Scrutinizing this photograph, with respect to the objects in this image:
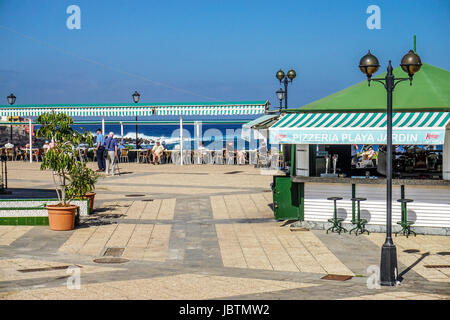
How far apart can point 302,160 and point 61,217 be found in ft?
20.0

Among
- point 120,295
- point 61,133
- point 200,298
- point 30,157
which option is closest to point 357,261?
point 200,298

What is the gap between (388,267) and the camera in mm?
9711

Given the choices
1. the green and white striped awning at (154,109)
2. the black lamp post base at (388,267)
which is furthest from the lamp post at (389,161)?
the green and white striped awning at (154,109)

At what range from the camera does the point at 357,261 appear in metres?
11.4

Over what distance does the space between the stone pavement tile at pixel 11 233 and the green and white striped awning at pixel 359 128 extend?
20.5 ft

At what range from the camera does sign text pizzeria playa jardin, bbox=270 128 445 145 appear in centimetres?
1345

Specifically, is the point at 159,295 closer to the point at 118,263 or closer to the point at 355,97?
the point at 118,263

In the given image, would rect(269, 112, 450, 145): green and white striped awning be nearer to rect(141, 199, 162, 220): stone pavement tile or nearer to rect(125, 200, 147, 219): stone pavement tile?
rect(141, 199, 162, 220): stone pavement tile

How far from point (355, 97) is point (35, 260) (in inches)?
346

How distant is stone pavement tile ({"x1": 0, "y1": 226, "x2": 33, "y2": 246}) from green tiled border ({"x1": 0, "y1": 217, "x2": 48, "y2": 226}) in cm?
25

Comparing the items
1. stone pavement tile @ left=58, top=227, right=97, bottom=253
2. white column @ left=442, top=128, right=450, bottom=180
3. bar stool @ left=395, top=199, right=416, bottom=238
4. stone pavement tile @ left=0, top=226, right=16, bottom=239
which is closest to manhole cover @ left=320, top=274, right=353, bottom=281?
bar stool @ left=395, top=199, right=416, bottom=238

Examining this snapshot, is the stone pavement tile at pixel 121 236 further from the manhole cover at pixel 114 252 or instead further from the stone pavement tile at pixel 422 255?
the stone pavement tile at pixel 422 255

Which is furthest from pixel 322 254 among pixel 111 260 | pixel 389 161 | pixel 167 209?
pixel 167 209
